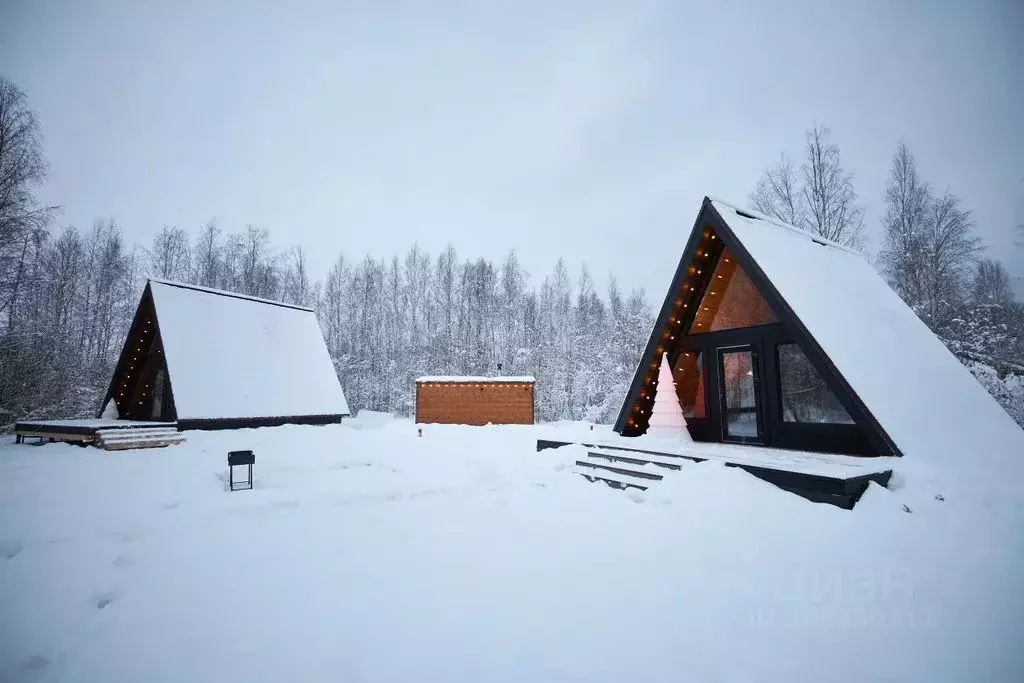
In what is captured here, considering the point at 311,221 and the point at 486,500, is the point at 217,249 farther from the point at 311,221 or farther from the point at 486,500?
the point at 311,221

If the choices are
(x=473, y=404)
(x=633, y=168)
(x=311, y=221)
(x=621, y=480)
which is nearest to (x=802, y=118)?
(x=633, y=168)

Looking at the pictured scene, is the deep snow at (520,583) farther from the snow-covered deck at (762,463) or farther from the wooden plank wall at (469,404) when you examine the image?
the wooden plank wall at (469,404)

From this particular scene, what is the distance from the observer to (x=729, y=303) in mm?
7988

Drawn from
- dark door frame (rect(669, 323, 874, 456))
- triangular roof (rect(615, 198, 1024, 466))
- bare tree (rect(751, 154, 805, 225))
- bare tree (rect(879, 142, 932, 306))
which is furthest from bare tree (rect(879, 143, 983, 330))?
dark door frame (rect(669, 323, 874, 456))

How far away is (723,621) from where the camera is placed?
113 inches

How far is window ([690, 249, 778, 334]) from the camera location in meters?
7.54

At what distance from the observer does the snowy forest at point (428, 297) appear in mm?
14008

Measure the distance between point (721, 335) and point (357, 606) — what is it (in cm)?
743

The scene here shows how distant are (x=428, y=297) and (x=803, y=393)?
90.3 ft

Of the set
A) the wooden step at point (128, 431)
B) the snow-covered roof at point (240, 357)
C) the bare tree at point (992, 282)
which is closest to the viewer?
the wooden step at point (128, 431)

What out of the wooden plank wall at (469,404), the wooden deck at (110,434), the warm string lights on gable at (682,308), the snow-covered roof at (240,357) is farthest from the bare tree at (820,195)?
the wooden deck at (110,434)

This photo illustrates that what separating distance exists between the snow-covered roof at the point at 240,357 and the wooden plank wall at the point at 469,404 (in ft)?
11.4

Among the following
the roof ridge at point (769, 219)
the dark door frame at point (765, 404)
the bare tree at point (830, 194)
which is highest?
the bare tree at point (830, 194)

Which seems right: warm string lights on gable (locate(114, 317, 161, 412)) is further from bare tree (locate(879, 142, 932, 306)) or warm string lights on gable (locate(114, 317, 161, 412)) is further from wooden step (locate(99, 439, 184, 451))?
bare tree (locate(879, 142, 932, 306))
